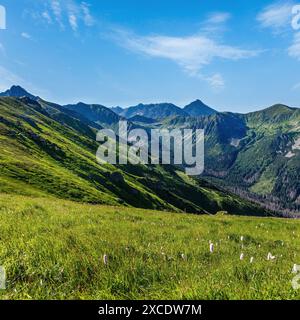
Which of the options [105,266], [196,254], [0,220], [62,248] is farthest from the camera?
[0,220]

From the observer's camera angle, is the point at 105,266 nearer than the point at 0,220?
Yes

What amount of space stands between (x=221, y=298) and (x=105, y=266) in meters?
2.42

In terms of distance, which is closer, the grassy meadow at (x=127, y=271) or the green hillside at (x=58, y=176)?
the grassy meadow at (x=127, y=271)

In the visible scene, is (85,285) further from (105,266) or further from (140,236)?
(140,236)

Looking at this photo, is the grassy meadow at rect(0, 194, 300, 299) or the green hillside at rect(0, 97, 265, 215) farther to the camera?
the green hillside at rect(0, 97, 265, 215)

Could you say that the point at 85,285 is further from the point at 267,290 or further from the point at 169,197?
the point at 169,197

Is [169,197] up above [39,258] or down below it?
below

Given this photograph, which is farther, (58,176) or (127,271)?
(58,176)

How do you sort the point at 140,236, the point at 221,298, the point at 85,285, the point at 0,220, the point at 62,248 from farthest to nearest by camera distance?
the point at 0,220 → the point at 140,236 → the point at 62,248 → the point at 85,285 → the point at 221,298

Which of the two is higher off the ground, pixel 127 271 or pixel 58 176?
pixel 127 271

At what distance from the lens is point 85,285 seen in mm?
5875
